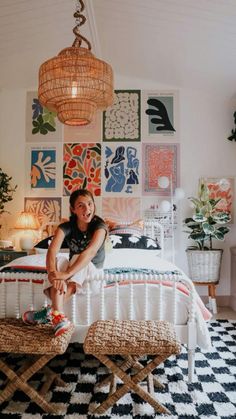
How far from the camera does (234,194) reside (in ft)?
15.9

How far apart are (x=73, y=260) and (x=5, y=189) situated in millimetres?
2569

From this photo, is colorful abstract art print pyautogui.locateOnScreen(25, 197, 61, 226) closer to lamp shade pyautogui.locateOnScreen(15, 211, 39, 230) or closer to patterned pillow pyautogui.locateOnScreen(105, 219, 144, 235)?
lamp shade pyautogui.locateOnScreen(15, 211, 39, 230)

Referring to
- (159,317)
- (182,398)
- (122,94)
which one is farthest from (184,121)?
(182,398)

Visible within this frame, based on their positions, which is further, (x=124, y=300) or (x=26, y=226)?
(x=26, y=226)

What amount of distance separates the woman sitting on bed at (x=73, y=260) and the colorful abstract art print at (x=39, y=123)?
8.37 feet

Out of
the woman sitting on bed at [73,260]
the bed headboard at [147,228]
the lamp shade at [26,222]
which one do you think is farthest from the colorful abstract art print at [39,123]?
the woman sitting on bed at [73,260]

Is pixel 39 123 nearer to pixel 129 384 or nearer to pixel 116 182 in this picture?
pixel 116 182

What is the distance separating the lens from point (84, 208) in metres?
2.61

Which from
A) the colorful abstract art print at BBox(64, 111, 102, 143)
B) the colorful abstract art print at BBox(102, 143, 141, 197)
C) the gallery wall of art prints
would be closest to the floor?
the gallery wall of art prints

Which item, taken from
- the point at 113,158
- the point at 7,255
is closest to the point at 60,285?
the point at 7,255

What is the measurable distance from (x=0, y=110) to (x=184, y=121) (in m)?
2.43

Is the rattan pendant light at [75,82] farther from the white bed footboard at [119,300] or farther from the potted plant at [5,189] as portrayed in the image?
the potted plant at [5,189]

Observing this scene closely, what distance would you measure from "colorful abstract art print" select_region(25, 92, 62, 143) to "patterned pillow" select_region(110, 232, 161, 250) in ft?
5.65

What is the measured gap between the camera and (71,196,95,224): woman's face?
8.54ft
